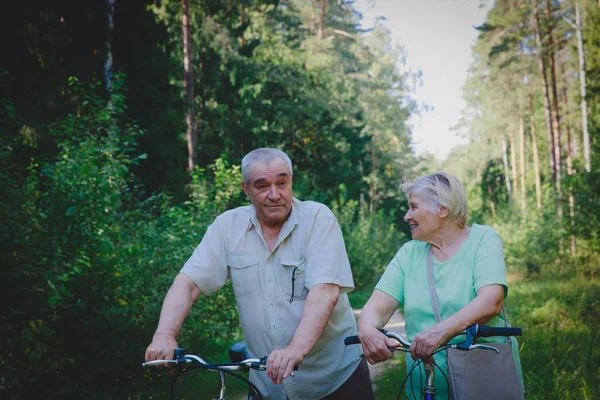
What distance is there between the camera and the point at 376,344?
272cm

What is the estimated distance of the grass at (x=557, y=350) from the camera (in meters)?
5.65

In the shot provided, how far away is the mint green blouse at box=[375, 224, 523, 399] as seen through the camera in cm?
281

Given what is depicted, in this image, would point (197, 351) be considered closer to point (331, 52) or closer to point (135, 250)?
point (135, 250)

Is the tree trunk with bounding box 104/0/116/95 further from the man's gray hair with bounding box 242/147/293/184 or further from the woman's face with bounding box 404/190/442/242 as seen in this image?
the woman's face with bounding box 404/190/442/242

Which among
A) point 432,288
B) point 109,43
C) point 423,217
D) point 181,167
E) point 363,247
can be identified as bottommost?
point 363,247

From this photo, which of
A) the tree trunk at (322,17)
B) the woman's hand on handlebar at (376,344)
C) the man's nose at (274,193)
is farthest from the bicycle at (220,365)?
the tree trunk at (322,17)

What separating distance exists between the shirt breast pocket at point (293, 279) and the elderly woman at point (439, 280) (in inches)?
13.3

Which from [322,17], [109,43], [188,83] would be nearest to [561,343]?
[109,43]

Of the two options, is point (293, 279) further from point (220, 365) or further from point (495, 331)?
point (495, 331)

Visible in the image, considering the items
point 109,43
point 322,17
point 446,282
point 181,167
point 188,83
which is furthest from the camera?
point 322,17

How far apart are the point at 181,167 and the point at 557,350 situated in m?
10.4

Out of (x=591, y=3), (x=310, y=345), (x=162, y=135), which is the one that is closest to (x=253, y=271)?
(x=310, y=345)

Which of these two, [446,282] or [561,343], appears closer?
[446,282]

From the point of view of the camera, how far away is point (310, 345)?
8.68 feet
